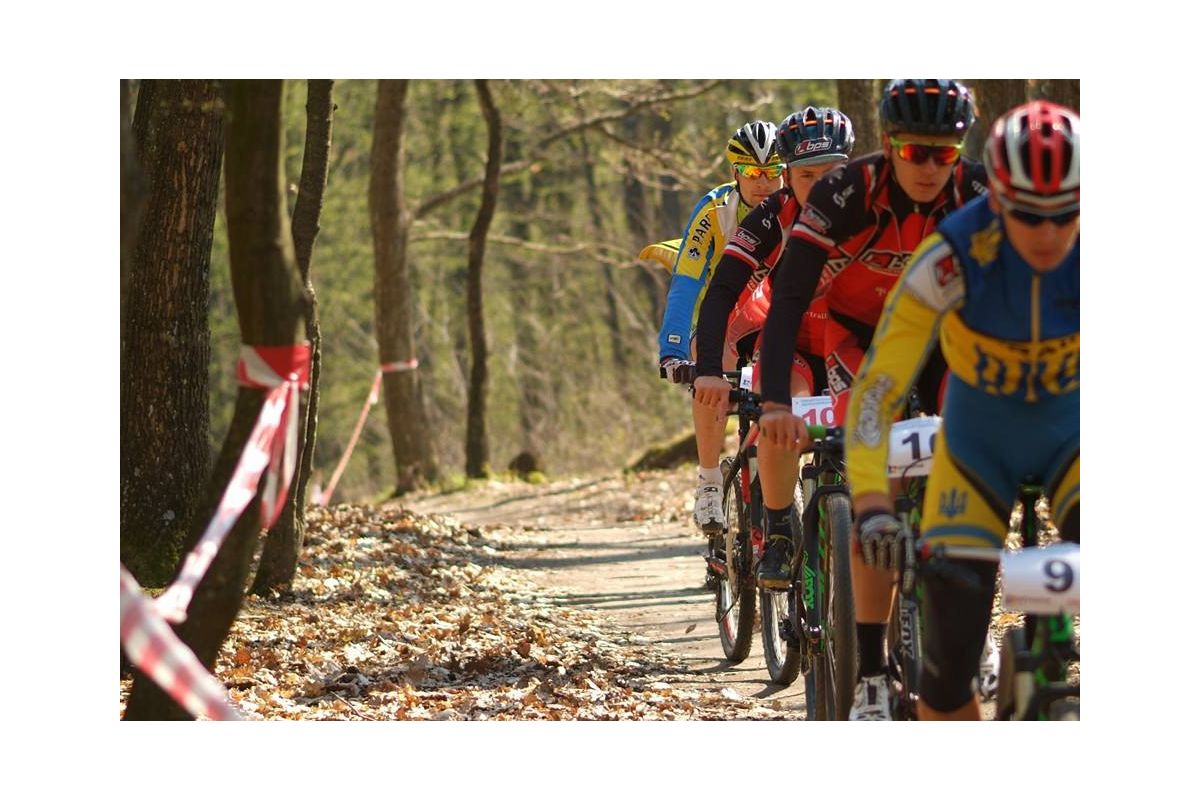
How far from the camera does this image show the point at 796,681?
779 centimetres

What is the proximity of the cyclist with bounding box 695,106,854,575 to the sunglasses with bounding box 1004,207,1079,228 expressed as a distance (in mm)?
2305

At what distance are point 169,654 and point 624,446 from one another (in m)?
23.9

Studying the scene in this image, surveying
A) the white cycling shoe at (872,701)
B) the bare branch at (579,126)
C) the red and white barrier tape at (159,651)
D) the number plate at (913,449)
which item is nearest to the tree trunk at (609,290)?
the bare branch at (579,126)

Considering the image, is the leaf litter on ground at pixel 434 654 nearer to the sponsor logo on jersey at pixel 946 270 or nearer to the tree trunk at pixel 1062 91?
the sponsor logo on jersey at pixel 946 270

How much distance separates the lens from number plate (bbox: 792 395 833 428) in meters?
6.50

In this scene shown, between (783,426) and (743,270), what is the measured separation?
1.79 meters

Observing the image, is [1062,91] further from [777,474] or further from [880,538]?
[880,538]

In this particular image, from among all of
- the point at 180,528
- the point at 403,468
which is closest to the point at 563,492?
the point at 403,468

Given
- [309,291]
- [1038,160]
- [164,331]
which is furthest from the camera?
[164,331]

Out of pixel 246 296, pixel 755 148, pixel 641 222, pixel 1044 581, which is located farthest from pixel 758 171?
pixel 641 222

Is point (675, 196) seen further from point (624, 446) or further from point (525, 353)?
point (624, 446)

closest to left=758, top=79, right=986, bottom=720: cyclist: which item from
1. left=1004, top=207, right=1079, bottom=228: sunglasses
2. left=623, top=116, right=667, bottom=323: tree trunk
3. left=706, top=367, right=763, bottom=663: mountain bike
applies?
left=1004, top=207, right=1079, bottom=228: sunglasses

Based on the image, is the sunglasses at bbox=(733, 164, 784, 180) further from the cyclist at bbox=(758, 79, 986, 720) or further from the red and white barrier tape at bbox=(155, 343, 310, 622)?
the red and white barrier tape at bbox=(155, 343, 310, 622)

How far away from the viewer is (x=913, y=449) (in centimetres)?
535
